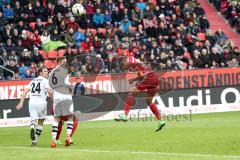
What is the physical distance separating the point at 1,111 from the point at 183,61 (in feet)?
36.9

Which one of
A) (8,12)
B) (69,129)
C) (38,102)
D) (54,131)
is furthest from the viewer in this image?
(8,12)

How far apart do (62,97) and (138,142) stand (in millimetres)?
2388

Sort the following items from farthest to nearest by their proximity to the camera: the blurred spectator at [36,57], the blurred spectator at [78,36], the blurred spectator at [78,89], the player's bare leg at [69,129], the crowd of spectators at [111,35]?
the blurred spectator at [78,36]
the crowd of spectators at [111,35]
the blurred spectator at [36,57]
the blurred spectator at [78,89]
the player's bare leg at [69,129]

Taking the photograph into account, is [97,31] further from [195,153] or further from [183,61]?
[195,153]

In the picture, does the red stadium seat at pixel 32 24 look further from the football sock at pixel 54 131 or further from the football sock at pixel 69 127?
the football sock at pixel 54 131

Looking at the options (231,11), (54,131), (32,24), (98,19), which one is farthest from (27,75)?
(231,11)

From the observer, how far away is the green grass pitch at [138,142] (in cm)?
1517

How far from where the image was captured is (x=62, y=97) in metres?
18.1

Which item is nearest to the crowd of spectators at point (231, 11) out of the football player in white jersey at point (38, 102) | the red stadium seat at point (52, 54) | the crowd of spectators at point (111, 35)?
the crowd of spectators at point (111, 35)

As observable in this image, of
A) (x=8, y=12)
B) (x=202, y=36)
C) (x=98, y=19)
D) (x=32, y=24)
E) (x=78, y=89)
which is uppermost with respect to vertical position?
(x=8, y=12)

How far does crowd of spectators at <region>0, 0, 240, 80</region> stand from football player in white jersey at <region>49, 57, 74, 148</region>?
11.7 metres

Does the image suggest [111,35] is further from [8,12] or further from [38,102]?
[38,102]

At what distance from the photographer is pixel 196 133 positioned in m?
20.5

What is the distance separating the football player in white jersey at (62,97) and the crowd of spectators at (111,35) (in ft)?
38.5
